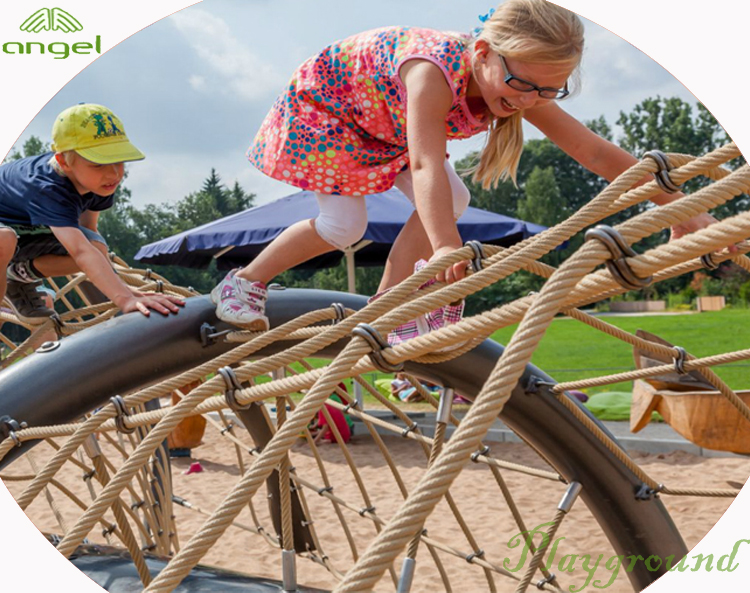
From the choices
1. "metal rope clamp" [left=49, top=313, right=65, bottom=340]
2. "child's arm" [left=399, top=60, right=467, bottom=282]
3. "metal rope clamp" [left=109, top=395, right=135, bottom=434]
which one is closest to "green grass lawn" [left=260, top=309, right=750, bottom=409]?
"metal rope clamp" [left=49, top=313, right=65, bottom=340]

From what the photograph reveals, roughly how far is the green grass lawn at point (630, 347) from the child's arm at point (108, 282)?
5819 millimetres

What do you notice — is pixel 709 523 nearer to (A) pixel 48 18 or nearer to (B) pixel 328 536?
(B) pixel 328 536

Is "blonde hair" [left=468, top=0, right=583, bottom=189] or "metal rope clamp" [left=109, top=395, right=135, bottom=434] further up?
"blonde hair" [left=468, top=0, right=583, bottom=189]

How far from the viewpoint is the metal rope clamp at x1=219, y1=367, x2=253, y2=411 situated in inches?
50.1

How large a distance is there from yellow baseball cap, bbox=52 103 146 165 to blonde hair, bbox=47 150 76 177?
0.01 m

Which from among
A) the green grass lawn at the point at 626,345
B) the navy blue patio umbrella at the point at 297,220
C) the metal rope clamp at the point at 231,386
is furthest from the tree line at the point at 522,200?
the metal rope clamp at the point at 231,386

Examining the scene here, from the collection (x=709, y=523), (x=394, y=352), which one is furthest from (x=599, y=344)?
(x=394, y=352)

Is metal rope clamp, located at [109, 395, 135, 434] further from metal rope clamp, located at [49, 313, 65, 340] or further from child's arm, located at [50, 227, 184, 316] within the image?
metal rope clamp, located at [49, 313, 65, 340]

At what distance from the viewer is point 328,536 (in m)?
3.59

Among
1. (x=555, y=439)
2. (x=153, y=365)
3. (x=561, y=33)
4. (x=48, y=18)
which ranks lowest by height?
(x=555, y=439)

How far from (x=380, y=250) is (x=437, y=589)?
3718 millimetres

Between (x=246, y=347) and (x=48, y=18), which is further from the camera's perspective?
(x=48, y=18)

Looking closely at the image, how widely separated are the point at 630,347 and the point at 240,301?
10557mm

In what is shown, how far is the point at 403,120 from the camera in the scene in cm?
151
